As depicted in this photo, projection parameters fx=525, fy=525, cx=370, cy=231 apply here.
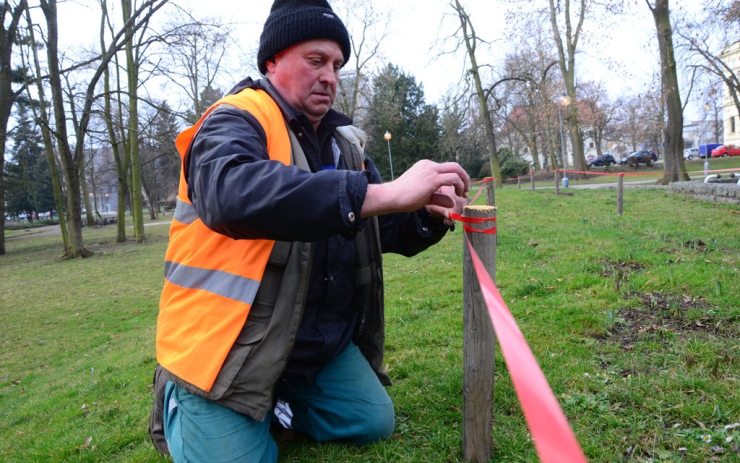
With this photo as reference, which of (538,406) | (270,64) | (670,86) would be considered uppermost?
(670,86)

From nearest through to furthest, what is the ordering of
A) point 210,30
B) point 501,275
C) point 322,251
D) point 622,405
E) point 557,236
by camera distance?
point 322,251 → point 622,405 → point 501,275 → point 557,236 → point 210,30

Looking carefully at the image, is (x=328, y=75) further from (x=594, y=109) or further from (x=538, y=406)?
(x=594, y=109)

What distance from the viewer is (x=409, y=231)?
285cm


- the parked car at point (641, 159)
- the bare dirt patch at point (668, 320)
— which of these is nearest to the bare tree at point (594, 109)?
the parked car at point (641, 159)

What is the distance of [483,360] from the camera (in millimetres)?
2328

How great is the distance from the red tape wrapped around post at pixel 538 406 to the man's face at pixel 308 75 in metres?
1.35

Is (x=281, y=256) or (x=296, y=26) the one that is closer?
(x=281, y=256)

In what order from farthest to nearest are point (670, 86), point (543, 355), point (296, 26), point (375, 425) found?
point (670, 86) → point (543, 355) → point (375, 425) → point (296, 26)

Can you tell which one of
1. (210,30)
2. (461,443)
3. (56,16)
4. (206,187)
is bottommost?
(461,443)

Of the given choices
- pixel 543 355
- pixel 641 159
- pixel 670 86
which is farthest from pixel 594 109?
pixel 543 355

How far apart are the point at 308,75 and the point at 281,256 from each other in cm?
82

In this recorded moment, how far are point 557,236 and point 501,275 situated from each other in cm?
255

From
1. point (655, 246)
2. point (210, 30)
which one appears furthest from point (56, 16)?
point (655, 246)

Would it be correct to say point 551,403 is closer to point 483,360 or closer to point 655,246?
point 483,360
